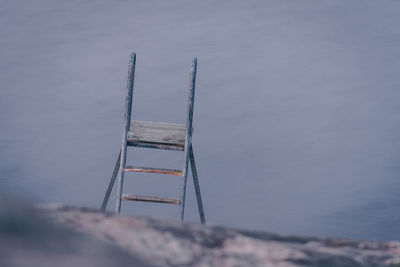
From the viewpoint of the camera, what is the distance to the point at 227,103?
5.84 m

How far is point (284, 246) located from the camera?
81 centimetres

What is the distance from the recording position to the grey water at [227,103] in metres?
4.54

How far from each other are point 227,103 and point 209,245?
5.08 metres

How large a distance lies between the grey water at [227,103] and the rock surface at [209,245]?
3295 mm

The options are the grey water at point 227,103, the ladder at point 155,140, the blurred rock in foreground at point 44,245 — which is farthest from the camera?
the grey water at point 227,103

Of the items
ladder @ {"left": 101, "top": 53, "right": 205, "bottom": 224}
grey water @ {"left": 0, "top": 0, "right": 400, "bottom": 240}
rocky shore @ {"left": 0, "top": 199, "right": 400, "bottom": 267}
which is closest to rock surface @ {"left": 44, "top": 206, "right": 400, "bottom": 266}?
rocky shore @ {"left": 0, "top": 199, "right": 400, "bottom": 267}

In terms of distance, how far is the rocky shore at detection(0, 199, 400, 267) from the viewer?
669 millimetres

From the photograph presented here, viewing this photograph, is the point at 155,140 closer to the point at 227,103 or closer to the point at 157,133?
the point at 157,133

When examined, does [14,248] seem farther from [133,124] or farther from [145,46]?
[145,46]

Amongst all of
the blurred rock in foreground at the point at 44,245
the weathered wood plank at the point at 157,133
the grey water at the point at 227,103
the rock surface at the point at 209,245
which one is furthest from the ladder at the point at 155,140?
the blurred rock in foreground at the point at 44,245

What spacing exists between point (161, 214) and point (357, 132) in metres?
2.36

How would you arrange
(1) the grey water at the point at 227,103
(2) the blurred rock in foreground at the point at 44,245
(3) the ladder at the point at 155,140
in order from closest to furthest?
1. (2) the blurred rock in foreground at the point at 44,245
2. (3) the ladder at the point at 155,140
3. (1) the grey water at the point at 227,103

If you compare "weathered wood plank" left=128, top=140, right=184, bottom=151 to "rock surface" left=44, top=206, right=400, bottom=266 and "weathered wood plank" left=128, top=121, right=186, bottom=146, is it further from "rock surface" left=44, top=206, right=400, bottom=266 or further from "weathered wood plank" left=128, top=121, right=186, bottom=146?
"rock surface" left=44, top=206, right=400, bottom=266

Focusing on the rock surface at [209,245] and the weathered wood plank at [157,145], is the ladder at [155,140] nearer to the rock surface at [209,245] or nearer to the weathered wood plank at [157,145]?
the weathered wood plank at [157,145]
